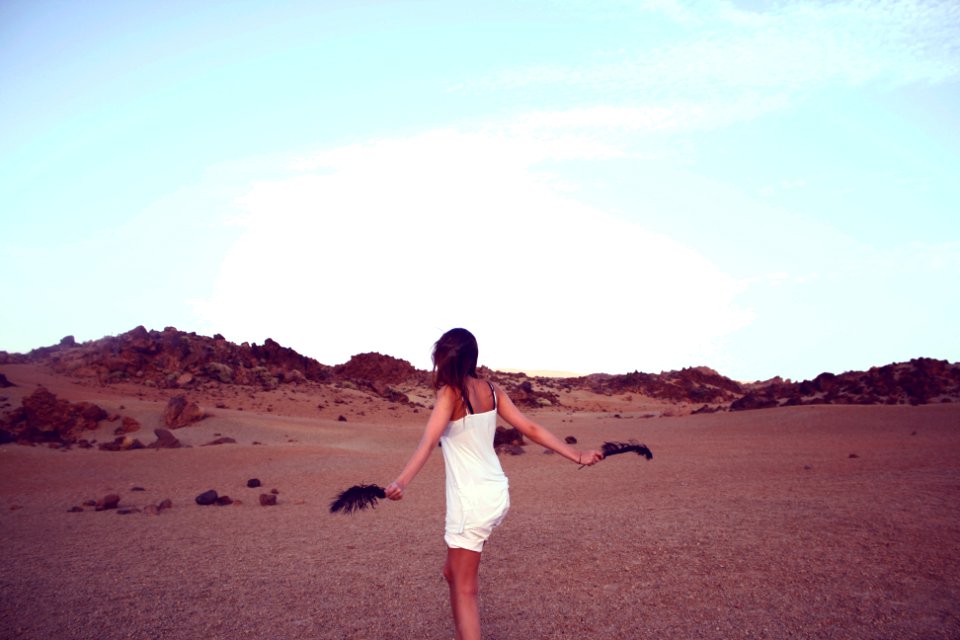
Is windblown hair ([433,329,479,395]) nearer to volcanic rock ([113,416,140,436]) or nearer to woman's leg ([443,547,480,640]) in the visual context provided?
woman's leg ([443,547,480,640])

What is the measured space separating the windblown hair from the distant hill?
51.8 ft

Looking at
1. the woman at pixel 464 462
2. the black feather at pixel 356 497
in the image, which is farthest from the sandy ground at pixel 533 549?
the black feather at pixel 356 497

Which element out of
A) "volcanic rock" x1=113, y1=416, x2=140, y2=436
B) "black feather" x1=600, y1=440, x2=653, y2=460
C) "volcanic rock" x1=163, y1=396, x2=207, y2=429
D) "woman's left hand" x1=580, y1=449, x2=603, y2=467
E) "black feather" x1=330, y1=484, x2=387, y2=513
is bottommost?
"black feather" x1=330, y1=484, x2=387, y2=513

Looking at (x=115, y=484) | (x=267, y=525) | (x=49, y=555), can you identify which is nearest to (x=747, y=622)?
(x=267, y=525)

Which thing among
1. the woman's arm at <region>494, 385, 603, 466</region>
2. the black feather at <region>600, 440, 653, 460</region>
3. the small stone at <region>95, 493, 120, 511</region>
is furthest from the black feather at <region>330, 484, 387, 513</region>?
the small stone at <region>95, 493, 120, 511</region>

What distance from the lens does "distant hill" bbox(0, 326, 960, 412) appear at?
60.5 feet

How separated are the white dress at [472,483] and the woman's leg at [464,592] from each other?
0.06 meters

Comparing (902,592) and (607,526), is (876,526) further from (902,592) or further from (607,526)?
(607,526)

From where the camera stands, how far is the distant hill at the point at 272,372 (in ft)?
60.5

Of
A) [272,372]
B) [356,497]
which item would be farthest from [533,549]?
[272,372]

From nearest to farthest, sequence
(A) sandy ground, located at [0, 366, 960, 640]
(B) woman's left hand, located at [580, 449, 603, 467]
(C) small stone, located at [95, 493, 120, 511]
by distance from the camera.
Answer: (B) woman's left hand, located at [580, 449, 603, 467]
(A) sandy ground, located at [0, 366, 960, 640]
(C) small stone, located at [95, 493, 120, 511]

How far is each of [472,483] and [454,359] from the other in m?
0.63

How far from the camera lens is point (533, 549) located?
6496 millimetres

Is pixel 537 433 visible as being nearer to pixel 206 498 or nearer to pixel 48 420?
pixel 206 498
